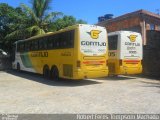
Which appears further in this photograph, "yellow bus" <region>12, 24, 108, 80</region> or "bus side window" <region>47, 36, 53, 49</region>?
"bus side window" <region>47, 36, 53, 49</region>

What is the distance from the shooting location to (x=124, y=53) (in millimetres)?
17828

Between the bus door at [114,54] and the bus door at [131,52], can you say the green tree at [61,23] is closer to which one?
the bus door at [114,54]

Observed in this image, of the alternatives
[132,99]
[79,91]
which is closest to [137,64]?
[79,91]

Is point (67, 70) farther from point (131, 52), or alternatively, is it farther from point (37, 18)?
point (37, 18)

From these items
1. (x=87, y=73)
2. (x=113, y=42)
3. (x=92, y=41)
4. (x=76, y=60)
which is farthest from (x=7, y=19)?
(x=87, y=73)

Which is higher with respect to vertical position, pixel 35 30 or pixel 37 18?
pixel 37 18

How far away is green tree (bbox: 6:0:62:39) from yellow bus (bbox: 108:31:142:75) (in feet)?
36.6

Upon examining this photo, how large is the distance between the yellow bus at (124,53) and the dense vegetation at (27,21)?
11046 mm

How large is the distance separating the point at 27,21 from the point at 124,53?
13748 mm

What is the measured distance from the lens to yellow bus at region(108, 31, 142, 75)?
17.7 m

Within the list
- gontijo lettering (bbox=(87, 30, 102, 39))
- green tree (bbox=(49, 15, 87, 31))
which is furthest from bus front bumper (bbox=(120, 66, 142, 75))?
green tree (bbox=(49, 15, 87, 31))

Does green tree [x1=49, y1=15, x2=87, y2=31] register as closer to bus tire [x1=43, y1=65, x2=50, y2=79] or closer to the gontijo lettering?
bus tire [x1=43, y1=65, x2=50, y2=79]

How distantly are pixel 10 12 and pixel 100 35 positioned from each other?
16700 millimetres

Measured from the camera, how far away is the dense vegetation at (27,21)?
28.1m
